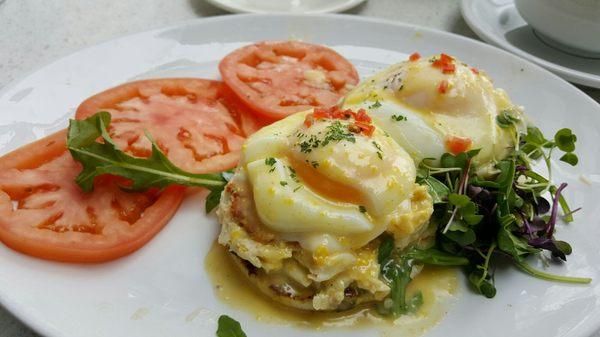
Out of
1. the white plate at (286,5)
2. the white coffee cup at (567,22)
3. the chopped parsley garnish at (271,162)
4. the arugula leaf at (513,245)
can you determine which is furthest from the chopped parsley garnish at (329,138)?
the white coffee cup at (567,22)

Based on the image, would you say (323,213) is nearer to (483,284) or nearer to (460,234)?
(460,234)

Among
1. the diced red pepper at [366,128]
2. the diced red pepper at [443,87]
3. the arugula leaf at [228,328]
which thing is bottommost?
the arugula leaf at [228,328]

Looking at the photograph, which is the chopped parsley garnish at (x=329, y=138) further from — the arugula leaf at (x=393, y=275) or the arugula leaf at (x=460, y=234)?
the arugula leaf at (x=460, y=234)

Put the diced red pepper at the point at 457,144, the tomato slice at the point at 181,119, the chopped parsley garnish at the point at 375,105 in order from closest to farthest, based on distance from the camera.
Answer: the diced red pepper at the point at 457,144 < the chopped parsley garnish at the point at 375,105 < the tomato slice at the point at 181,119

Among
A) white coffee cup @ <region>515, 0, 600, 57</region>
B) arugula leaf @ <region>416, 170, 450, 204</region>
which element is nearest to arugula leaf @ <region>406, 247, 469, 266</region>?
arugula leaf @ <region>416, 170, 450, 204</region>

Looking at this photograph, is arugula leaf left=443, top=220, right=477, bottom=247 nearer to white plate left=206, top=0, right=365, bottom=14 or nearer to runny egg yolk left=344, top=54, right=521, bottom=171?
runny egg yolk left=344, top=54, right=521, bottom=171

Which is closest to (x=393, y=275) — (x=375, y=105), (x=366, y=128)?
(x=366, y=128)
